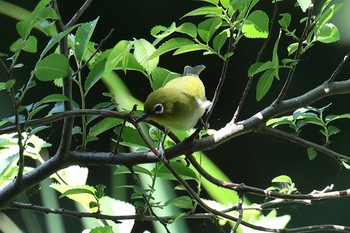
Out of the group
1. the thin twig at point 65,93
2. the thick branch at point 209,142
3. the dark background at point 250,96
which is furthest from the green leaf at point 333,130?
the dark background at point 250,96

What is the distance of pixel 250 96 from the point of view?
94cm

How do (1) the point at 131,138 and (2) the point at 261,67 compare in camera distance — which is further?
(1) the point at 131,138

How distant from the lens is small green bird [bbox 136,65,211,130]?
42cm

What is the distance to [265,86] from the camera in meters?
0.41

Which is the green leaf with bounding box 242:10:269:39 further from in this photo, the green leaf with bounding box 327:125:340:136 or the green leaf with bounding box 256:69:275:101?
the green leaf with bounding box 327:125:340:136

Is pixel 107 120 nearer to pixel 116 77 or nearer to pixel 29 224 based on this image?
pixel 116 77

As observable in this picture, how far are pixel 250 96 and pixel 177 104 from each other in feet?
1.71

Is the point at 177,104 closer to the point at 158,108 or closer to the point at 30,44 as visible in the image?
the point at 158,108

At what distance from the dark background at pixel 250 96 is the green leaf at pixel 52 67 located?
537 millimetres

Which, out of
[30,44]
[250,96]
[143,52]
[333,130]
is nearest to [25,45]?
[30,44]

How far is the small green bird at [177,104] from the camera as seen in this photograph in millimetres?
422

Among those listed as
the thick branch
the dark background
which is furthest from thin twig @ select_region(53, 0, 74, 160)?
the dark background

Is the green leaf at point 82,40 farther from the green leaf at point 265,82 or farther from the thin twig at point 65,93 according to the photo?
the green leaf at point 265,82

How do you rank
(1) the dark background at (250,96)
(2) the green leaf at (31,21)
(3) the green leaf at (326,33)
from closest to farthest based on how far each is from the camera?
(2) the green leaf at (31,21), (3) the green leaf at (326,33), (1) the dark background at (250,96)
